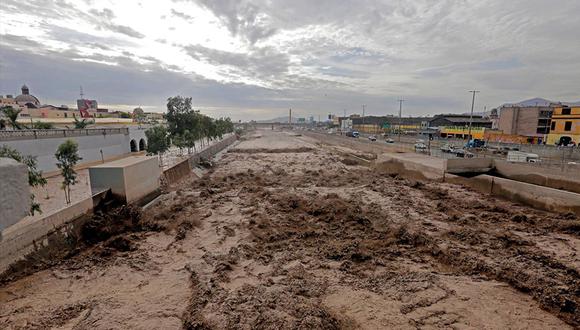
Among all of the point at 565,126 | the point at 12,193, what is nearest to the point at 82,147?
the point at 12,193

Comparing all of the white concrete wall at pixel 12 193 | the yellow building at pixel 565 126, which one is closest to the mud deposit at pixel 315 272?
the white concrete wall at pixel 12 193

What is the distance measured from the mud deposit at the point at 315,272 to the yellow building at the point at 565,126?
33257mm

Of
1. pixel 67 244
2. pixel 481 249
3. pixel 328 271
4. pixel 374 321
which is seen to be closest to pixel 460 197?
pixel 481 249

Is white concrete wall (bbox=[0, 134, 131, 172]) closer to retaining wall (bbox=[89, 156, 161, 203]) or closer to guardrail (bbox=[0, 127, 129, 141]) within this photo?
guardrail (bbox=[0, 127, 129, 141])

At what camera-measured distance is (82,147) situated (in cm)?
2570

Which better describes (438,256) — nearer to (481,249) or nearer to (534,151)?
(481,249)

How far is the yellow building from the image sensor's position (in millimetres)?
36219

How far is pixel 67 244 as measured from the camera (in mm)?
10516

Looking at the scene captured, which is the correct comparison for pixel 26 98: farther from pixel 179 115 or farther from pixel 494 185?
pixel 494 185

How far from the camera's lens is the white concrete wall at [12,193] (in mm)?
8164

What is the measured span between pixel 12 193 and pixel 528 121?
70.5 meters

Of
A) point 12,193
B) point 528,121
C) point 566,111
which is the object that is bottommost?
point 12,193

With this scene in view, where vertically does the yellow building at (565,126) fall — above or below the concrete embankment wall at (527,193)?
above

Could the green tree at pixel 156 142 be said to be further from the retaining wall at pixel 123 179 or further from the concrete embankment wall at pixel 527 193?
the concrete embankment wall at pixel 527 193
